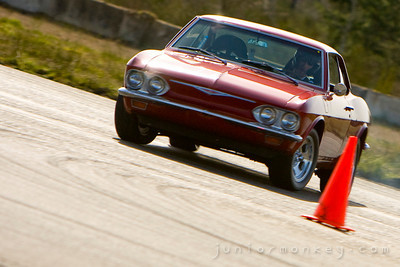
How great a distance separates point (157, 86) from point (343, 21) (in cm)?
2312

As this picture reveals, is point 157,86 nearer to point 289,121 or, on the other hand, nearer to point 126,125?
point 126,125

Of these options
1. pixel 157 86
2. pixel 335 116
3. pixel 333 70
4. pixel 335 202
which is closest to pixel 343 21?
pixel 333 70

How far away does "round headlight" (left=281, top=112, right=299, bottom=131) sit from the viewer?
7.86 m

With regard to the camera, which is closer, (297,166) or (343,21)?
(297,166)

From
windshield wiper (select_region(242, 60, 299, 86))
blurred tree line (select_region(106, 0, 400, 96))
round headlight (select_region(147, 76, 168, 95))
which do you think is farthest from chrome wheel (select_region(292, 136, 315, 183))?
blurred tree line (select_region(106, 0, 400, 96))

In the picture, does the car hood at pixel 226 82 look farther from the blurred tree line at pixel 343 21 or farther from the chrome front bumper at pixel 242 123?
the blurred tree line at pixel 343 21

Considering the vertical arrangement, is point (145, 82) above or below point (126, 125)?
above

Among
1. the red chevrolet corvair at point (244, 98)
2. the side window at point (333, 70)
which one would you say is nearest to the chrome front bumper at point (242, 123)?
the red chevrolet corvair at point (244, 98)

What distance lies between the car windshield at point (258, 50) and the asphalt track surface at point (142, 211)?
113cm

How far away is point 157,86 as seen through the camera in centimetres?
818

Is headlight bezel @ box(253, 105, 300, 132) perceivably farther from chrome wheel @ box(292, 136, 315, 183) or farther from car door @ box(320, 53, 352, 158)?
car door @ box(320, 53, 352, 158)

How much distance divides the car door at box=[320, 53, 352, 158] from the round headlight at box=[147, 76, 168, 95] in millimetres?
1627

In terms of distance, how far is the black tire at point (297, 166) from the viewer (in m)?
8.17

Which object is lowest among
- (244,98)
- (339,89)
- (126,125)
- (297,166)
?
(126,125)
